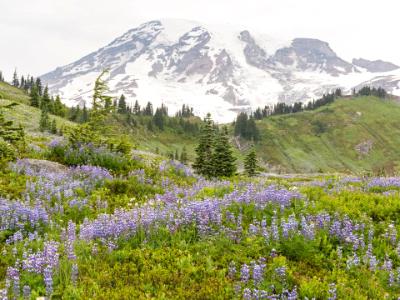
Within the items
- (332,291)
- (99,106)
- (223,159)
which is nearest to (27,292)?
(332,291)

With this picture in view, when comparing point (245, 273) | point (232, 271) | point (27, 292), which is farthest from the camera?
point (232, 271)

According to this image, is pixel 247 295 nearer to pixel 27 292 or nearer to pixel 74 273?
pixel 74 273

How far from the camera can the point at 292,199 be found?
423 inches

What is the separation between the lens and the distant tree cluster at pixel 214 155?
111ft

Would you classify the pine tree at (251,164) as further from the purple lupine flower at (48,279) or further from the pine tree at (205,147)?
the purple lupine flower at (48,279)

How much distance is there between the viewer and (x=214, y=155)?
3459cm

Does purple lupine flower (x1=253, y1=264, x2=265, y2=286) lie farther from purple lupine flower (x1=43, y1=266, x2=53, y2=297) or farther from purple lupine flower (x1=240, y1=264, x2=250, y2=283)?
purple lupine flower (x1=43, y1=266, x2=53, y2=297)

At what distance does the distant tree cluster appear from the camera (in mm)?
33969

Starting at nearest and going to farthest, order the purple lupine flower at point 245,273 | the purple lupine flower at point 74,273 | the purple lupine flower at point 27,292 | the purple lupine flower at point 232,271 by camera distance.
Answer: the purple lupine flower at point 27,292, the purple lupine flower at point 74,273, the purple lupine flower at point 245,273, the purple lupine flower at point 232,271

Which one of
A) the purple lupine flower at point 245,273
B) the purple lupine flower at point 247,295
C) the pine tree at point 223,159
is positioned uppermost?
the pine tree at point 223,159

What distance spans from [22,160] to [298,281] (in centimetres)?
1110

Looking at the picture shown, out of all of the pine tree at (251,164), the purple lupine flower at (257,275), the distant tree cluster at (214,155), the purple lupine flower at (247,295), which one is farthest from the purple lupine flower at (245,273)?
the pine tree at (251,164)

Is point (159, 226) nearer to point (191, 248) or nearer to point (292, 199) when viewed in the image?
point (191, 248)

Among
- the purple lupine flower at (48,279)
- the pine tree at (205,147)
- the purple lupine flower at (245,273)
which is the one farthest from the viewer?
the pine tree at (205,147)
